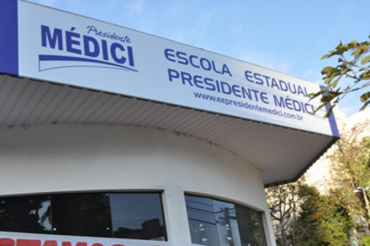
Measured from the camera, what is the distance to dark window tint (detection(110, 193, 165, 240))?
7566 millimetres

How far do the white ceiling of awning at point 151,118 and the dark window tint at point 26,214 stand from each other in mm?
1261

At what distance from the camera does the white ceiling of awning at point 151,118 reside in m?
6.42

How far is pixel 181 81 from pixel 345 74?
4.19 m

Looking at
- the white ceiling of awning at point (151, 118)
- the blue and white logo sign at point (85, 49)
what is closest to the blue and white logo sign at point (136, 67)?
the blue and white logo sign at point (85, 49)

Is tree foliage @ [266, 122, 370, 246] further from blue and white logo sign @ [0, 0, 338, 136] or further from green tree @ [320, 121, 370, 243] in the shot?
blue and white logo sign @ [0, 0, 338, 136]

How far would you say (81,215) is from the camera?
→ 7355mm

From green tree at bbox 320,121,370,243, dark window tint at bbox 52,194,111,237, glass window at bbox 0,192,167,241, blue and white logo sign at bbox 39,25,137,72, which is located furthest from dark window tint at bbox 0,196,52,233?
green tree at bbox 320,121,370,243

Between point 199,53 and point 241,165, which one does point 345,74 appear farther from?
point 241,165

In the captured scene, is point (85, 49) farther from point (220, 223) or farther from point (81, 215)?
point (220, 223)

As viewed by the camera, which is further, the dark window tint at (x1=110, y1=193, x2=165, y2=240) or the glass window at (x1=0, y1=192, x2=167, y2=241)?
the dark window tint at (x1=110, y1=193, x2=165, y2=240)

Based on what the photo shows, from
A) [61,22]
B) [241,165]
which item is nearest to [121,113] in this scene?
[61,22]

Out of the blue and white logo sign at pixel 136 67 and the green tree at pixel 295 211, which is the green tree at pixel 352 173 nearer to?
the green tree at pixel 295 211

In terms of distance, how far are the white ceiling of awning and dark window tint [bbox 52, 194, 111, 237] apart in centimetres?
133

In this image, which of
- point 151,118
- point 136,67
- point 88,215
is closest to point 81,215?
point 88,215
